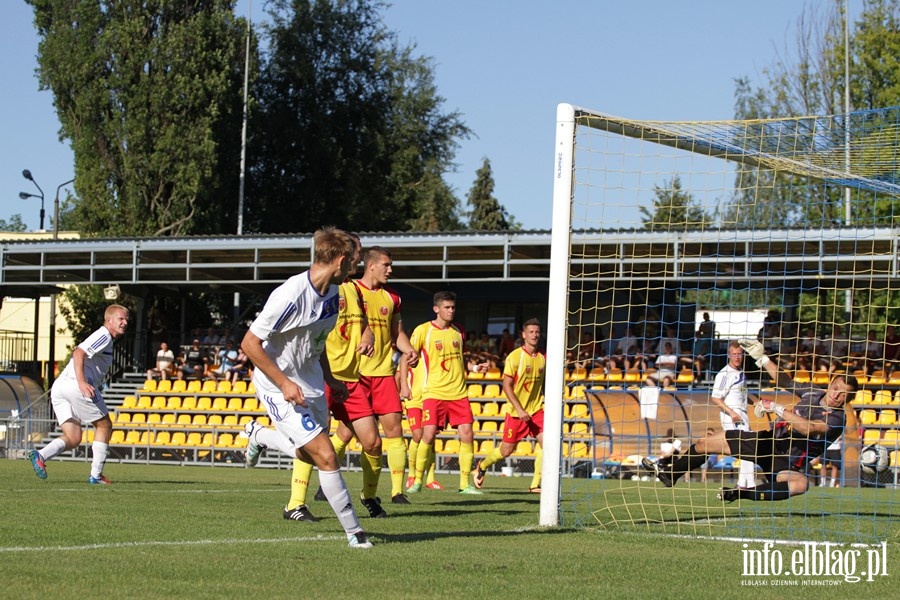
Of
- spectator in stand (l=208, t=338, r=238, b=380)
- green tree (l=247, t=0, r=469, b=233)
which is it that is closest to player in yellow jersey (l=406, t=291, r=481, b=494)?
spectator in stand (l=208, t=338, r=238, b=380)

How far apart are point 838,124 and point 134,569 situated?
6.65 meters

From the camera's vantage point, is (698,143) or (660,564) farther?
(698,143)

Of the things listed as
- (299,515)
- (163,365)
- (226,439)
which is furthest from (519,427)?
(163,365)

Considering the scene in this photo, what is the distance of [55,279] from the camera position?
31594mm

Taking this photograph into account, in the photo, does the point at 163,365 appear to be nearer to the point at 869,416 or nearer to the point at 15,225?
the point at 869,416

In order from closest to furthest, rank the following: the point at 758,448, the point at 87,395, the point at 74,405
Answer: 1. the point at 758,448
2. the point at 87,395
3. the point at 74,405

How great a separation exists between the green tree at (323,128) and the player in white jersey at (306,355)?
39845 mm

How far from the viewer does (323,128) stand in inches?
1890

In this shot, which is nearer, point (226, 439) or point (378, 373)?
point (378, 373)

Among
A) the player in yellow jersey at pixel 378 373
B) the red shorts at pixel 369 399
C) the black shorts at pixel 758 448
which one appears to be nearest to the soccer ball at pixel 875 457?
the black shorts at pixel 758 448

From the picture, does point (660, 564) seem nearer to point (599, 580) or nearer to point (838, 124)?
point (599, 580)

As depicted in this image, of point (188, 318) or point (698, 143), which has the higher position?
point (698, 143)

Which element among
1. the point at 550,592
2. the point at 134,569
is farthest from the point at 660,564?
the point at 134,569

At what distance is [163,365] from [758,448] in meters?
21.1
